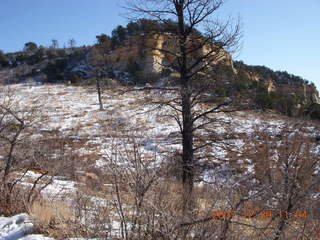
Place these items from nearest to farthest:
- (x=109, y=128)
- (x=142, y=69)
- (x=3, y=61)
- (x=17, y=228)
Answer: (x=17, y=228), (x=109, y=128), (x=142, y=69), (x=3, y=61)

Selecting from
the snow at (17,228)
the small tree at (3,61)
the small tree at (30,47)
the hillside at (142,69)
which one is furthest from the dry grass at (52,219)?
the small tree at (30,47)

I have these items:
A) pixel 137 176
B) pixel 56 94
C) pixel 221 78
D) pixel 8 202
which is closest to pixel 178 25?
pixel 221 78

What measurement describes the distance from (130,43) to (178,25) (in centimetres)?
132

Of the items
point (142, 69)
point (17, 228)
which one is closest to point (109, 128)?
point (17, 228)

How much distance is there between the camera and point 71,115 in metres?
20.7

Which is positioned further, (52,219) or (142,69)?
(142,69)

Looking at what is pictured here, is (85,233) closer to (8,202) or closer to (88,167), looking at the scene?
(8,202)

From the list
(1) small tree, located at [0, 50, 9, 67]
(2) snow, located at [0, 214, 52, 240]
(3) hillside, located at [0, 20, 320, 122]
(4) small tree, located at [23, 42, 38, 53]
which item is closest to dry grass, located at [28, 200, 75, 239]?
(2) snow, located at [0, 214, 52, 240]

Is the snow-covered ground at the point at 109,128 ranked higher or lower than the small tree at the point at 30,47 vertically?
lower

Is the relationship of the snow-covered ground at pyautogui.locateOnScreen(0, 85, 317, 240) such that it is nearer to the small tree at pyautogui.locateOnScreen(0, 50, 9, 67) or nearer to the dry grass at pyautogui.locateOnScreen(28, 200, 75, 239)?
the dry grass at pyautogui.locateOnScreen(28, 200, 75, 239)

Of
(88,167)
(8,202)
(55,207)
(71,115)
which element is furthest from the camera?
(71,115)

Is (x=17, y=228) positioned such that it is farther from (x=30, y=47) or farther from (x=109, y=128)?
(x=30, y=47)

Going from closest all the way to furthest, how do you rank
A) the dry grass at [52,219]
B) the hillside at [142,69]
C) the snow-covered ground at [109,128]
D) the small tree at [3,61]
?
1. the dry grass at [52,219]
2. the snow-covered ground at [109,128]
3. the hillside at [142,69]
4. the small tree at [3,61]

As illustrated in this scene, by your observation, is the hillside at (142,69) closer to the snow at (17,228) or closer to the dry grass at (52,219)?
the dry grass at (52,219)
